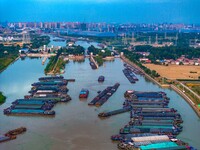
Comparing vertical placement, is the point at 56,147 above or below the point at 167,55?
below

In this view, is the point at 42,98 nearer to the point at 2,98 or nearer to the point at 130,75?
the point at 2,98

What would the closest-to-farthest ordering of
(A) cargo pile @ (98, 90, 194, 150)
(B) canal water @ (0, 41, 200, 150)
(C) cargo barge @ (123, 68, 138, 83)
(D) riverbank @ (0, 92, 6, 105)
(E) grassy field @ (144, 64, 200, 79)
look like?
(A) cargo pile @ (98, 90, 194, 150) < (B) canal water @ (0, 41, 200, 150) < (D) riverbank @ (0, 92, 6, 105) < (C) cargo barge @ (123, 68, 138, 83) < (E) grassy field @ (144, 64, 200, 79)

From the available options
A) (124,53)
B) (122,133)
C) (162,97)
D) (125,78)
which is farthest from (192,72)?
(122,133)

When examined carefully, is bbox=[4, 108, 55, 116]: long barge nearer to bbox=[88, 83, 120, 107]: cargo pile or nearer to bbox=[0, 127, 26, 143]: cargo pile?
bbox=[0, 127, 26, 143]: cargo pile

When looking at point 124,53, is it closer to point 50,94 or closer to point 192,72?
point 192,72

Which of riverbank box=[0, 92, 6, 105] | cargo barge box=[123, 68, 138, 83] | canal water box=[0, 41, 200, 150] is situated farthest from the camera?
cargo barge box=[123, 68, 138, 83]

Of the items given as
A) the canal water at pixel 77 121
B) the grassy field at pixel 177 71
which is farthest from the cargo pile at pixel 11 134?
the grassy field at pixel 177 71

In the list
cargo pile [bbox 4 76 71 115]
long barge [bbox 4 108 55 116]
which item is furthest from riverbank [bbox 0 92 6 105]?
long barge [bbox 4 108 55 116]
